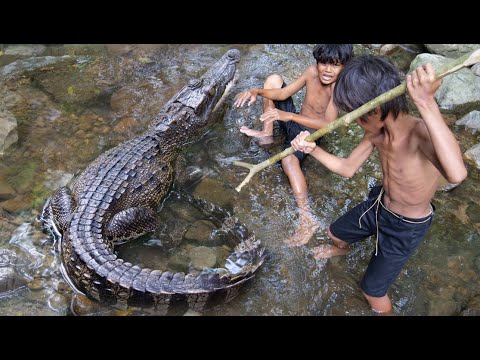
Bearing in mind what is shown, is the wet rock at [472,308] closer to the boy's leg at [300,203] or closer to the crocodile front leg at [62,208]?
the boy's leg at [300,203]

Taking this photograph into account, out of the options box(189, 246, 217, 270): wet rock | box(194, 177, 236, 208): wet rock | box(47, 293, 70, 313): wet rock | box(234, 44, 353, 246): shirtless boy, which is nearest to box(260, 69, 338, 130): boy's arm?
box(234, 44, 353, 246): shirtless boy

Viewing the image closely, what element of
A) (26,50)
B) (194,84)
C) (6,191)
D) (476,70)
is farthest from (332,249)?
(26,50)

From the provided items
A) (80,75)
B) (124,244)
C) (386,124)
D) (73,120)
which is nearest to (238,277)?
(124,244)

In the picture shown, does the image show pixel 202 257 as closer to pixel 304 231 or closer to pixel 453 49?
pixel 304 231

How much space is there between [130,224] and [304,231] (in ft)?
4.25

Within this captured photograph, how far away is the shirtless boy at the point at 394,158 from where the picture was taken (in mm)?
1812

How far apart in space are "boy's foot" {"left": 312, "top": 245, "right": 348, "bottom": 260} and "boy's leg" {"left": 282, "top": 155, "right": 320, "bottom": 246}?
0.38ft

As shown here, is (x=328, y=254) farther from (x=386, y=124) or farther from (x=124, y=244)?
(x=124, y=244)

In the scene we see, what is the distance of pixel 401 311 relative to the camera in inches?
106

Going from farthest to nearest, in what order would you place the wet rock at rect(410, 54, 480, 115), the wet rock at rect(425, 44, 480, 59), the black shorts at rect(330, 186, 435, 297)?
1. the wet rock at rect(425, 44, 480, 59)
2. the wet rock at rect(410, 54, 480, 115)
3. the black shorts at rect(330, 186, 435, 297)

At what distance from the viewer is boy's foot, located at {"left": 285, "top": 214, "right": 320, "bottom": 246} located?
313cm

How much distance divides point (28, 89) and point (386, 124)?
12.5 ft

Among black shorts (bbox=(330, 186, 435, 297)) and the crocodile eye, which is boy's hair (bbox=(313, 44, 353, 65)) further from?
the crocodile eye

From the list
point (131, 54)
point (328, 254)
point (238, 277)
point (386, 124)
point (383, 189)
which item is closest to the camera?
point (386, 124)
